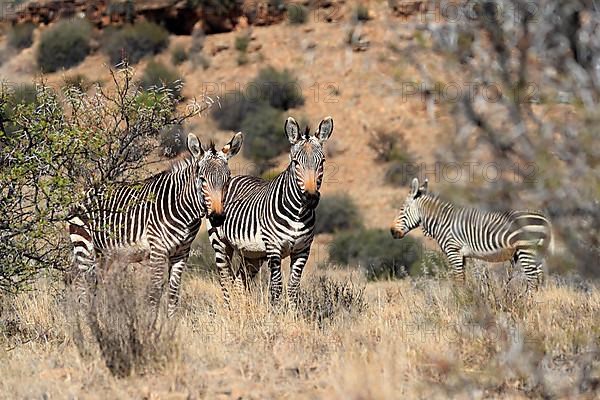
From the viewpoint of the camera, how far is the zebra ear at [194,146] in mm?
9906

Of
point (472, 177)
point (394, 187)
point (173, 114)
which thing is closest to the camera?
point (472, 177)

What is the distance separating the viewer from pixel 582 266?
5582mm

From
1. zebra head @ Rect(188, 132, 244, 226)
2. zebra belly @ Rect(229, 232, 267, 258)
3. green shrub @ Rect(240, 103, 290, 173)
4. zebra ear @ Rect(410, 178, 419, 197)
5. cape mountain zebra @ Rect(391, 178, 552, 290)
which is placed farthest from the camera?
green shrub @ Rect(240, 103, 290, 173)

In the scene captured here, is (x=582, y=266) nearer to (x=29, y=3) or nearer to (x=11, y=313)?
(x=11, y=313)

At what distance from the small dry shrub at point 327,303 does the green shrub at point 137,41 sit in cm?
2528

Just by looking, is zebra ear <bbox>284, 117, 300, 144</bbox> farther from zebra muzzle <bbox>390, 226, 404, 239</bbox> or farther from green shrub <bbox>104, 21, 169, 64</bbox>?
green shrub <bbox>104, 21, 169, 64</bbox>

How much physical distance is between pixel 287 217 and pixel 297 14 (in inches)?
980

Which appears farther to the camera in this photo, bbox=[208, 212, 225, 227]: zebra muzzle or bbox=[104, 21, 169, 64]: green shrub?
bbox=[104, 21, 169, 64]: green shrub

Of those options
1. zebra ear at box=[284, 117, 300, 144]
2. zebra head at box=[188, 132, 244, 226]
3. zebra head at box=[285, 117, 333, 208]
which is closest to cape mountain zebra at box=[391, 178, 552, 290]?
zebra head at box=[285, 117, 333, 208]

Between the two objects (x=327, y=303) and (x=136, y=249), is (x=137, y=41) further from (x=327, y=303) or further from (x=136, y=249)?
(x=327, y=303)

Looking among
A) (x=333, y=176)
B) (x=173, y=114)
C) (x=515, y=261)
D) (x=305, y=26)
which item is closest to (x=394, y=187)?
(x=333, y=176)

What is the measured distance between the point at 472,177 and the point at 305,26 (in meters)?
28.9

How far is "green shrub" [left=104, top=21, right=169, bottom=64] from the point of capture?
34312 mm

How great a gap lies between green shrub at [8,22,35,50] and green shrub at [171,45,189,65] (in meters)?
6.53
